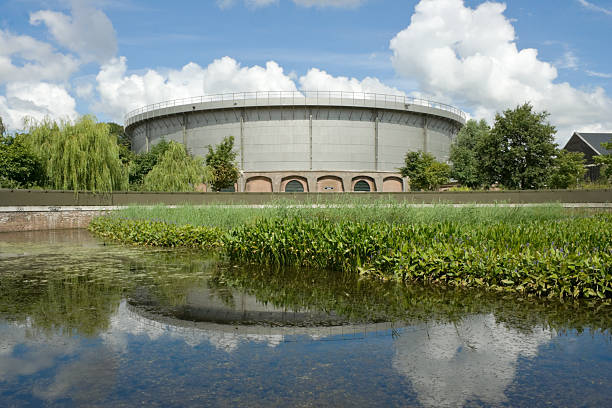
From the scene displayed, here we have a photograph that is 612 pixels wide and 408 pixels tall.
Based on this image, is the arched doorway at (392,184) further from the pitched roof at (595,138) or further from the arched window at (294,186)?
the pitched roof at (595,138)

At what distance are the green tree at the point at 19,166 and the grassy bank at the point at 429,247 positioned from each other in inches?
671

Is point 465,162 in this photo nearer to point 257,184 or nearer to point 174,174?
point 257,184

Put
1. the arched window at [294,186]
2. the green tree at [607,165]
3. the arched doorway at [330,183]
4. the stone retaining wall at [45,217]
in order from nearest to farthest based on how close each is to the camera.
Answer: the stone retaining wall at [45,217] → the green tree at [607,165] → the arched doorway at [330,183] → the arched window at [294,186]

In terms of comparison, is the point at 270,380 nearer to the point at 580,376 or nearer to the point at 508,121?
the point at 580,376

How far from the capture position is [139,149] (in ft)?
186

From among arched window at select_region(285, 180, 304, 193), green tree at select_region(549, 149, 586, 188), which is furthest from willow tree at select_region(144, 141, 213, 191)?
green tree at select_region(549, 149, 586, 188)

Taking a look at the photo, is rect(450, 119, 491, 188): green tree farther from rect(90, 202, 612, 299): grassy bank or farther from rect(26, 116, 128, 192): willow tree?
rect(90, 202, 612, 299): grassy bank

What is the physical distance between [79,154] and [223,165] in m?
16.9

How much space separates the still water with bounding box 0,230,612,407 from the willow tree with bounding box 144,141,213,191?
89.9 feet

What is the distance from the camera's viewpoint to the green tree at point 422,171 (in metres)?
45.0

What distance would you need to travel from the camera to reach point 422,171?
45.4m

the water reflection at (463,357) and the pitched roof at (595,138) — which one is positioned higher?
the pitched roof at (595,138)

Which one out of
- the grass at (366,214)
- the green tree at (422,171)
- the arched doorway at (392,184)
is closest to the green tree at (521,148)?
the green tree at (422,171)

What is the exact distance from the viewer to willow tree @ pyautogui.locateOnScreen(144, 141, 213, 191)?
117 feet
